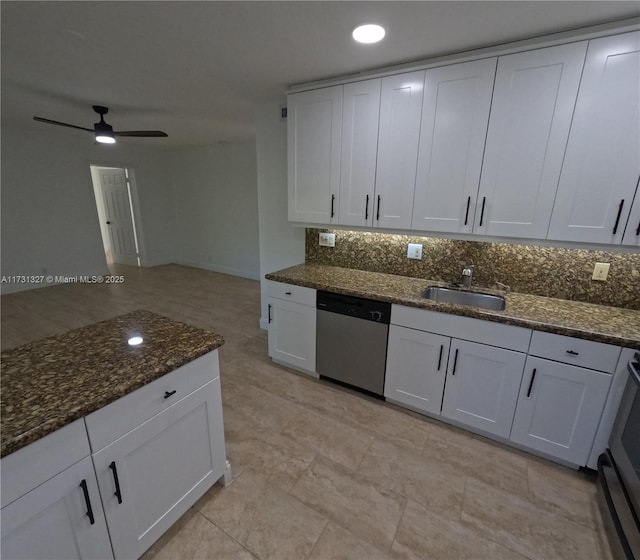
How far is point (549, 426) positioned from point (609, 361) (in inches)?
20.3

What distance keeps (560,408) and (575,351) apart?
14.5 inches

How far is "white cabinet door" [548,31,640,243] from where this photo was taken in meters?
1.52

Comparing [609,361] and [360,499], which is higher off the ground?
[609,361]

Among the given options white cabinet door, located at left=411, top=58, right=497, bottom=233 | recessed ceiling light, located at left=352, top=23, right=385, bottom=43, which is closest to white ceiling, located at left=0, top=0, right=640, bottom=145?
recessed ceiling light, located at left=352, top=23, right=385, bottom=43

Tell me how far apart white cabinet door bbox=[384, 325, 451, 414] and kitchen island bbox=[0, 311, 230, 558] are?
1.25m

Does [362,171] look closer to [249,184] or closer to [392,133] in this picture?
[392,133]

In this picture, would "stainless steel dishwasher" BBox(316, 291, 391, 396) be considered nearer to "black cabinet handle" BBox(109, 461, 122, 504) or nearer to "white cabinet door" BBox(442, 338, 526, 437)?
"white cabinet door" BBox(442, 338, 526, 437)

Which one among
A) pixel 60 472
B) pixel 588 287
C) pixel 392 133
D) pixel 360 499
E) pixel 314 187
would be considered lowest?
pixel 360 499

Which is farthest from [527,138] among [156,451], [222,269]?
[222,269]

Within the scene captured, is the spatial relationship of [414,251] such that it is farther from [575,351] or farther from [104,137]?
[104,137]

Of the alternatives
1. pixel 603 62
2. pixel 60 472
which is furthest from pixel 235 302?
pixel 603 62

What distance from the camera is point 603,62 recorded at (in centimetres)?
155

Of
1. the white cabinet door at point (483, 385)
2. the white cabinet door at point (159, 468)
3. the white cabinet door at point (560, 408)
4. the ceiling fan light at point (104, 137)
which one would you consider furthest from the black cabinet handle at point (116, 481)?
the ceiling fan light at point (104, 137)

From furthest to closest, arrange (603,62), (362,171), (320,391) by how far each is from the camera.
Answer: (320,391), (362,171), (603,62)
